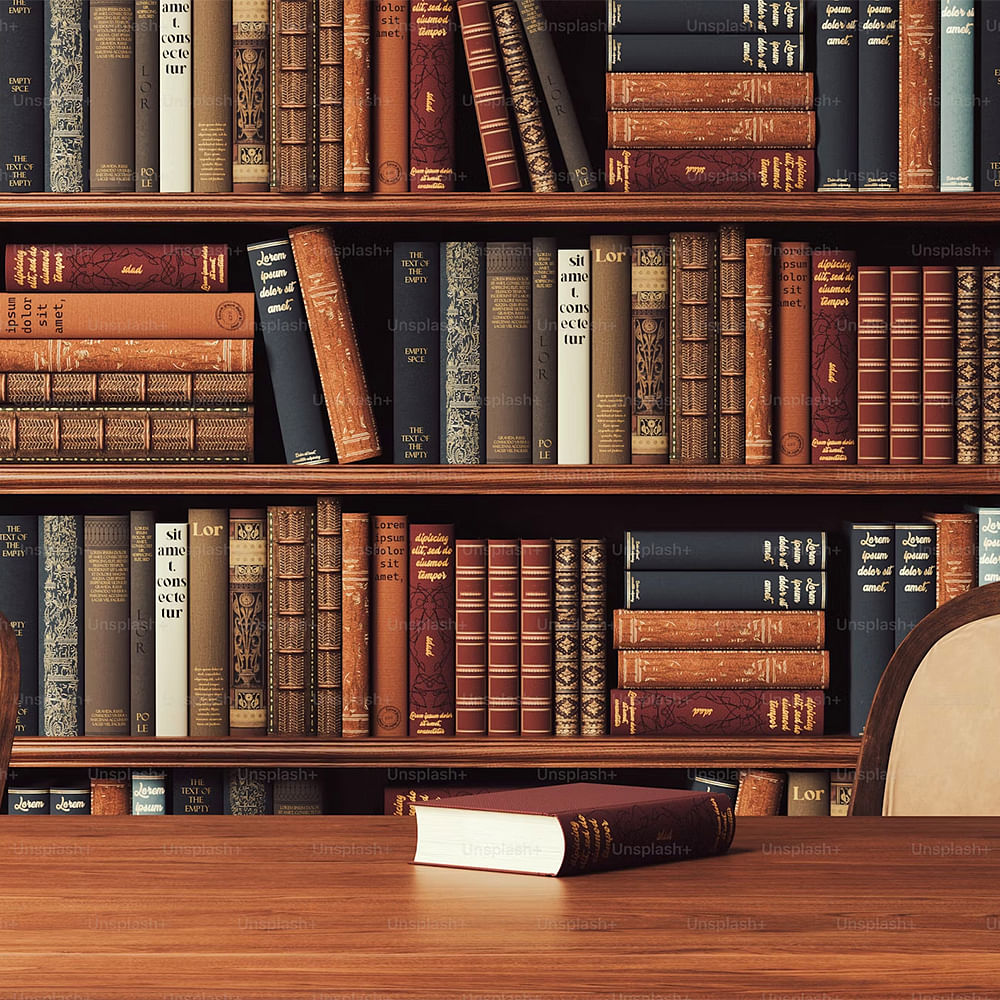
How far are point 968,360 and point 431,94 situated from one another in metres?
0.82

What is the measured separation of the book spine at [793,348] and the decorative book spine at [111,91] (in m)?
0.91

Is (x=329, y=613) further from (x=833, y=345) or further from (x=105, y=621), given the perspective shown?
(x=833, y=345)

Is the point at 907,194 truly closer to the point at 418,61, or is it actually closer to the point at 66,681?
the point at 418,61

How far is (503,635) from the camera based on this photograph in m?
1.73

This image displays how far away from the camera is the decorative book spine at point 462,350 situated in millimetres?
1719

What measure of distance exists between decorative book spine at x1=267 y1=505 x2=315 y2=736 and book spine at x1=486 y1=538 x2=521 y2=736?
0.25m

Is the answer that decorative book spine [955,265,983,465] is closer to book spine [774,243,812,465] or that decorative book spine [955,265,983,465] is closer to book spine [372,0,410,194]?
book spine [774,243,812,465]

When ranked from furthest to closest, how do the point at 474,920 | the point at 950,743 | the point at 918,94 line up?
A: the point at 918,94
the point at 950,743
the point at 474,920

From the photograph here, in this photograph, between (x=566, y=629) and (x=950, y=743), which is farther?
(x=566, y=629)

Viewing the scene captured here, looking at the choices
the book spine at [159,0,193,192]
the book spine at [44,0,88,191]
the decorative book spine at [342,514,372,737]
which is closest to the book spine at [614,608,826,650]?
the decorative book spine at [342,514,372,737]

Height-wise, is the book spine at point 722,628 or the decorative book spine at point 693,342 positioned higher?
the decorative book spine at point 693,342

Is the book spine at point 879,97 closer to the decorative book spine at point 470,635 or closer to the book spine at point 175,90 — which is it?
the decorative book spine at point 470,635

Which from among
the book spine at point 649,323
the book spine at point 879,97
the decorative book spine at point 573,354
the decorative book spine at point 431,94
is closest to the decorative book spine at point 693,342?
the book spine at point 649,323

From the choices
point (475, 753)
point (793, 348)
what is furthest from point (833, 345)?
point (475, 753)
